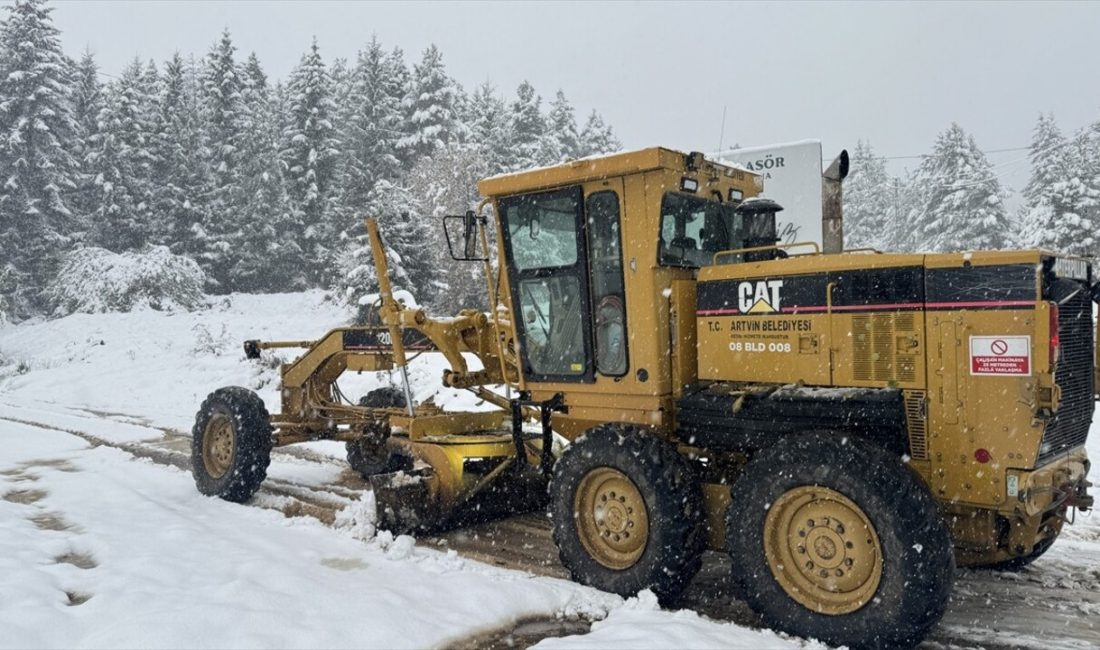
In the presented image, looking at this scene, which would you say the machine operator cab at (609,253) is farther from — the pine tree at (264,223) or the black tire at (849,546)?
the pine tree at (264,223)

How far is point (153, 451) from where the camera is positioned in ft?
34.1

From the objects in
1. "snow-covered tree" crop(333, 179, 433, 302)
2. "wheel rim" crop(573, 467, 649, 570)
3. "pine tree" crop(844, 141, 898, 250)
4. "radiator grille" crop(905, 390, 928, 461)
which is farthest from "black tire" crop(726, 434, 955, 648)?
"pine tree" crop(844, 141, 898, 250)

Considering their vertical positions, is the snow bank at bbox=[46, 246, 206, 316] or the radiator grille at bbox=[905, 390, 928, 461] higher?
the snow bank at bbox=[46, 246, 206, 316]

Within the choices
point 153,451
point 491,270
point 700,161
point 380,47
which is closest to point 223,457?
point 153,451

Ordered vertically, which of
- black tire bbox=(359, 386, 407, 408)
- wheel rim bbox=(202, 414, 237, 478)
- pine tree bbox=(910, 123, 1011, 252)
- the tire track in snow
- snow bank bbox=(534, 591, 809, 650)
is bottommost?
the tire track in snow

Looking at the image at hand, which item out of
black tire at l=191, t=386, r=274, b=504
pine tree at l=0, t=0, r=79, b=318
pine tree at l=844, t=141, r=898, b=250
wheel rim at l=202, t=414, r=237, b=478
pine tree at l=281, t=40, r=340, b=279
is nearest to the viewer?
black tire at l=191, t=386, r=274, b=504

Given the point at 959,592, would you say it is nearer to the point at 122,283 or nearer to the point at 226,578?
the point at 226,578

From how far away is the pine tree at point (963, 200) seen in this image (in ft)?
120

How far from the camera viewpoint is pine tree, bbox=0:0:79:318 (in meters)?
34.2

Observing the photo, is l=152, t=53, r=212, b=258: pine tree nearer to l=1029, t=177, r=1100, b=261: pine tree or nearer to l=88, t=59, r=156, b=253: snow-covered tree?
l=88, t=59, r=156, b=253: snow-covered tree

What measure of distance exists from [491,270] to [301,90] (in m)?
35.4

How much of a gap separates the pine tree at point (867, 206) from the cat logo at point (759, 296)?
4796cm

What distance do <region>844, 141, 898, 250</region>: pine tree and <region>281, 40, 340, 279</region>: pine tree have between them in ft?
105

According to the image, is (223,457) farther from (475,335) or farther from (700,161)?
(700,161)
